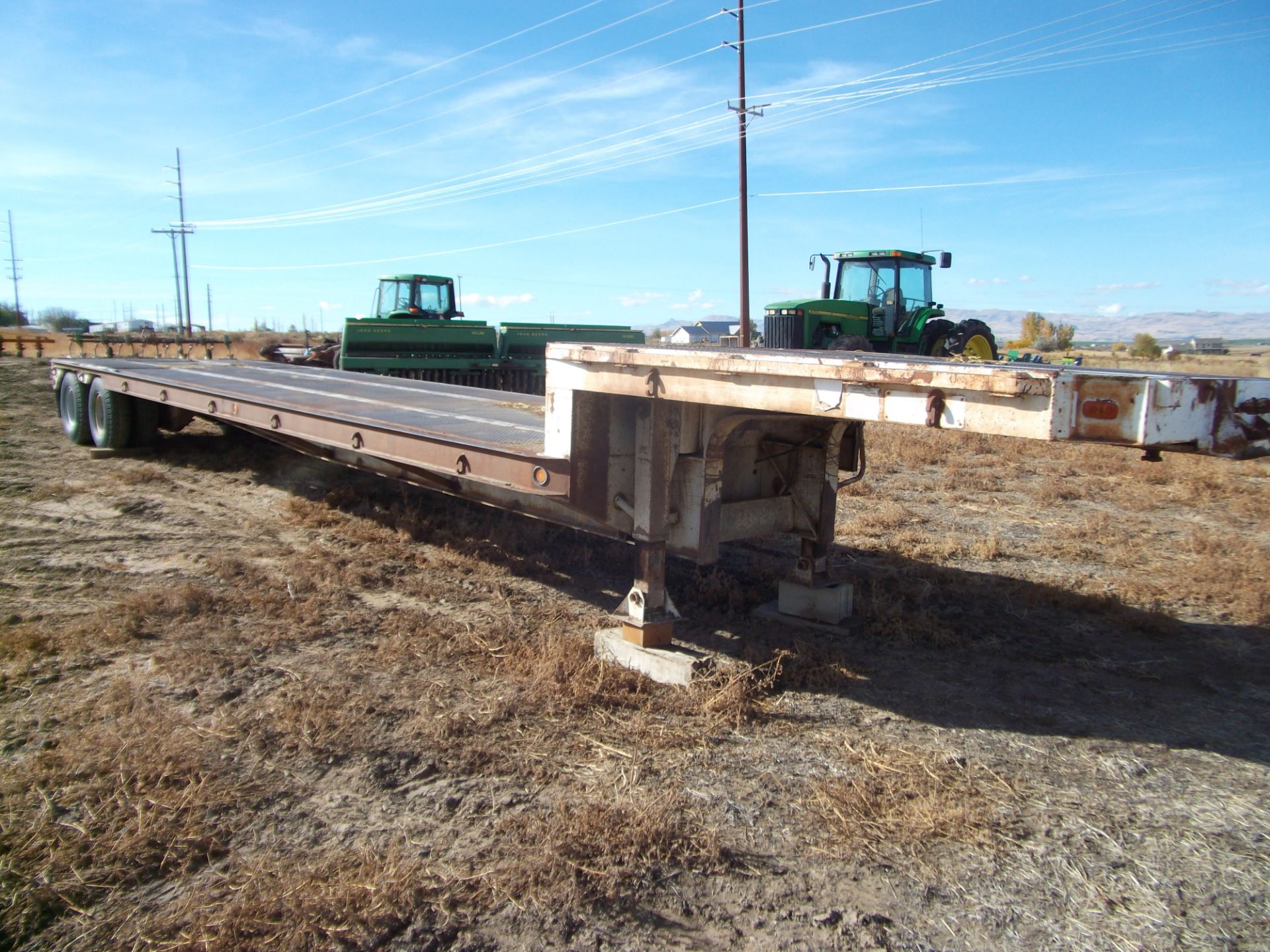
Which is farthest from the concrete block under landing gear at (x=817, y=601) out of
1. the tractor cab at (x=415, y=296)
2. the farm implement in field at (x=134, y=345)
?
the farm implement in field at (x=134, y=345)

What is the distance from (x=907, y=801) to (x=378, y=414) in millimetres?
4783

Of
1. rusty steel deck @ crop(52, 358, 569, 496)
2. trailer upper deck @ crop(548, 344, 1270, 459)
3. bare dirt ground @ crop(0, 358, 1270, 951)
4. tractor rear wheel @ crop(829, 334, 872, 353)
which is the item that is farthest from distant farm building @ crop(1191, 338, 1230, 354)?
trailer upper deck @ crop(548, 344, 1270, 459)

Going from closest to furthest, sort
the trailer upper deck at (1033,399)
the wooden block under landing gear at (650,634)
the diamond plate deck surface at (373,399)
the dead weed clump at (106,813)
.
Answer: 1. the trailer upper deck at (1033,399)
2. the dead weed clump at (106,813)
3. the wooden block under landing gear at (650,634)
4. the diamond plate deck surface at (373,399)

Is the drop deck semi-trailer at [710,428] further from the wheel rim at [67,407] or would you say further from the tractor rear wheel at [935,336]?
the tractor rear wheel at [935,336]

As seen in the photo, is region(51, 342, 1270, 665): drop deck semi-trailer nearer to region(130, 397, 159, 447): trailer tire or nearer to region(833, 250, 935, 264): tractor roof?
region(130, 397, 159, 447): trailer tire

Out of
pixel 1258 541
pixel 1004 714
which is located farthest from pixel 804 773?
pixel 1258 541

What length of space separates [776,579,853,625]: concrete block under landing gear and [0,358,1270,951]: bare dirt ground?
220 mm

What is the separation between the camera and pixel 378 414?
672 centimetres

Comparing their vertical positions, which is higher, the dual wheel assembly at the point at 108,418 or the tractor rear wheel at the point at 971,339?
the tractor rear wheel at the point at 971,339

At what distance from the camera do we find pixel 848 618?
5.88 metres

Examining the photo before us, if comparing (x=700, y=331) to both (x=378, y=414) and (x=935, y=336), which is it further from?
(x=378, y=414)

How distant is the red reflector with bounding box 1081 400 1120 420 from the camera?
9.09 feet

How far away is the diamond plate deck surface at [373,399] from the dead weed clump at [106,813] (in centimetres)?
223

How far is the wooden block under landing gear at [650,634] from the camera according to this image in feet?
15.7
